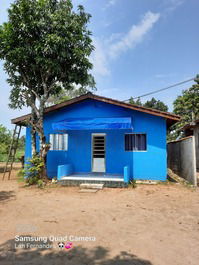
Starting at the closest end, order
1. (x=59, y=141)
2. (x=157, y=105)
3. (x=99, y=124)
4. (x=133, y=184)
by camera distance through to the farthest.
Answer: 1. (x=133, y=184)
2. (x=99, y=124)
3. (x=59, y=141)
4. (x=157, y=105)

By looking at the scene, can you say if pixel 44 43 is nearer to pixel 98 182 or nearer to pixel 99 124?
pixel 99 124

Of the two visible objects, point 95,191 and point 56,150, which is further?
point 56,150

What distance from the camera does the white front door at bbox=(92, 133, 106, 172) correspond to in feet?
32.0

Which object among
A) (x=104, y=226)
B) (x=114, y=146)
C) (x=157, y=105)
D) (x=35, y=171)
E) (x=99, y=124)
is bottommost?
(x=104, y=226)

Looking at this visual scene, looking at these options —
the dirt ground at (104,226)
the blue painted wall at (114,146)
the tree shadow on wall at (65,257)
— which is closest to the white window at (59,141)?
the blue painted wall at (114,146)

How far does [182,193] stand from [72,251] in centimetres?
564

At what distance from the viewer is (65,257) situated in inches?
110

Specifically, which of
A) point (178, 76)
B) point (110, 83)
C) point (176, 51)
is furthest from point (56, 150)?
point (178, 76)

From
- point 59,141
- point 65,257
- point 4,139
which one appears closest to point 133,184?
point 59,141

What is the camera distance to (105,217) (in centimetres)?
459

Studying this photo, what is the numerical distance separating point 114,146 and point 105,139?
2.19ft

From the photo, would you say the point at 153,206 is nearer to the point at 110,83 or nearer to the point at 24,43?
the point at 24,43

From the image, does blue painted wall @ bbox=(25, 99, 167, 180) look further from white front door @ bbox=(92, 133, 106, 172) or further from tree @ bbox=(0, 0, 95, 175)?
tree @ bbox=(0, 0, 95, 175)

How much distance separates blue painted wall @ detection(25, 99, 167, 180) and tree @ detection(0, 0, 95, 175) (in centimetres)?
137
